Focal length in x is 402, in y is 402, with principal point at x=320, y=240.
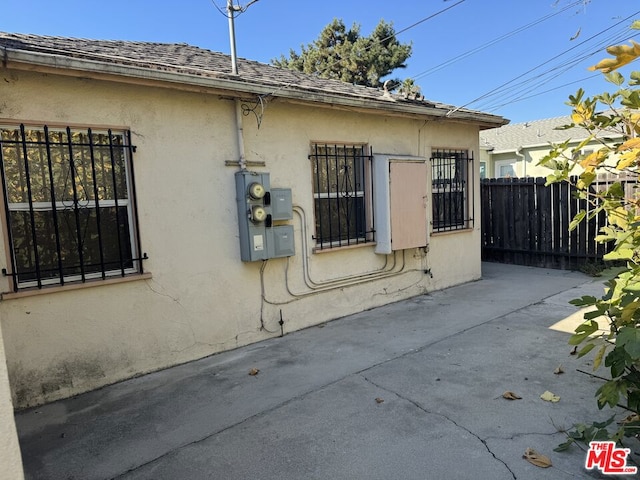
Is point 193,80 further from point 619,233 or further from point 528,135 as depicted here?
point 528,135

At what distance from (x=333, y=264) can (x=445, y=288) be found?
8.81 ft

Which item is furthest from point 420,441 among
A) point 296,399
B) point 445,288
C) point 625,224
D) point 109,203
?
point 445,288

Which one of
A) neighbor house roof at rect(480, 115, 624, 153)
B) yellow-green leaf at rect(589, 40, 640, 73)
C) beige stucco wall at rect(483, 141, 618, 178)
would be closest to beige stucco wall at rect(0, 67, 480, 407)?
yellow-green leaf at rect(589, 40, 640, 73)

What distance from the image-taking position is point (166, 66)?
4.07 meters

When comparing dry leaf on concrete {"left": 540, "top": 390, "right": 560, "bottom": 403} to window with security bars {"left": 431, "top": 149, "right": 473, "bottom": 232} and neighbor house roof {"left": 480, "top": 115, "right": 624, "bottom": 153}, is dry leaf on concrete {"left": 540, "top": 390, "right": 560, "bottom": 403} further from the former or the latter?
neighbor house roof {"left": 480, "top": 115, "right": 624, "bottom": 153}

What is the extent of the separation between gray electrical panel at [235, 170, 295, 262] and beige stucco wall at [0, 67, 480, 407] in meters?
0.14

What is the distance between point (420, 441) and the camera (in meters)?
2.78

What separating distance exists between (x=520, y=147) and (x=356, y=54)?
9.94 m

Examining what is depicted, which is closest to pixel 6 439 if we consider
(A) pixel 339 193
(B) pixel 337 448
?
(B) pixel 337 448

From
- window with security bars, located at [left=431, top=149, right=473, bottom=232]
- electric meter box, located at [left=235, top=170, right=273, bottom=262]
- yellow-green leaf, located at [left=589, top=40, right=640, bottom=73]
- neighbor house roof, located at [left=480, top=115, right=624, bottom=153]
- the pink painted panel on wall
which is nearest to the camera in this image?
yellow-green leaf, located at [left=589, top=40, right=640, bottom=73]

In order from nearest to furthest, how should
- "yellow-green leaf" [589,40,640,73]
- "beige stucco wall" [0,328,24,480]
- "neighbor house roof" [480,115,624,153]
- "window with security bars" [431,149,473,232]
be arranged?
"beige stucco wall" [0,328,24,480], "yellow-green leaf" [589,40,640,73], "window with security bars" [431,149,473,232], "neighbor house roof" [480,115,624,153]

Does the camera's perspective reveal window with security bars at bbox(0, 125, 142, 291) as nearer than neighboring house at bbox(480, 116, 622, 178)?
Yes

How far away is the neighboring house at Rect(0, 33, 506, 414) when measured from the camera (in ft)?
11.8

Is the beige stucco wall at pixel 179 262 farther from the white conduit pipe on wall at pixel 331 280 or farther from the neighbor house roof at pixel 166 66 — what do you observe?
the neighbor house roof at pixel 166 66
